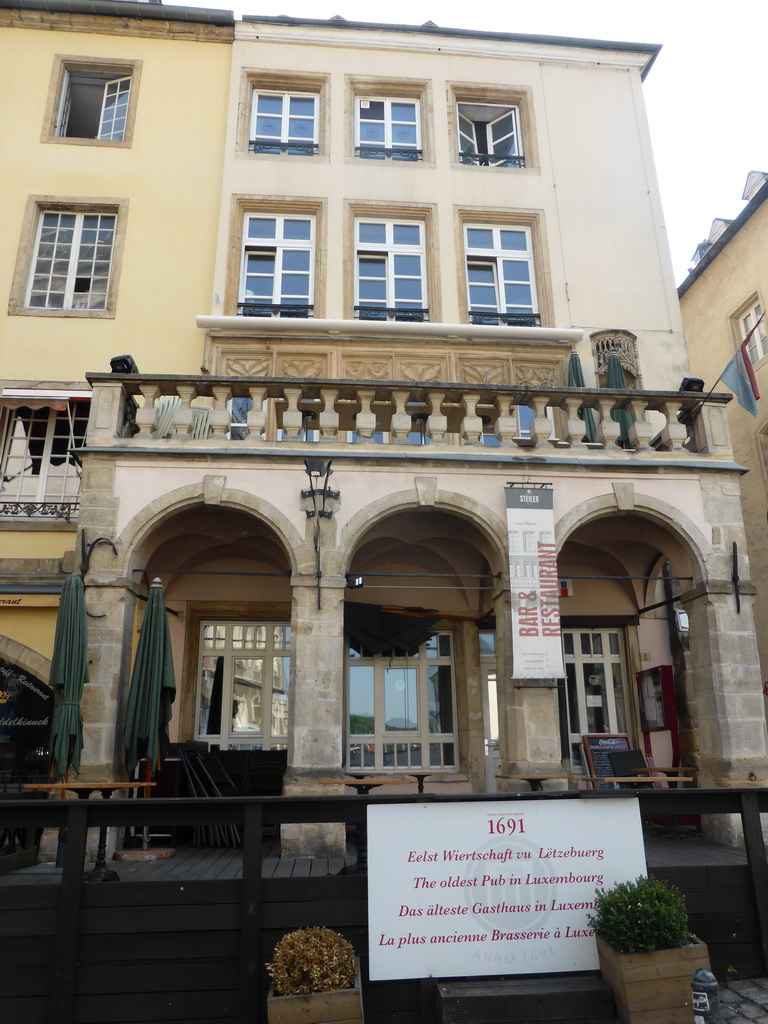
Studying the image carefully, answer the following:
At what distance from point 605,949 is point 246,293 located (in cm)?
1106

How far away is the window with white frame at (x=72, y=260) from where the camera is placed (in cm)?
1295

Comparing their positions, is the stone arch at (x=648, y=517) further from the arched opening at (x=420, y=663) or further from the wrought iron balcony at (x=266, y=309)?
the wrought iron balcony at (x=266, y=309)

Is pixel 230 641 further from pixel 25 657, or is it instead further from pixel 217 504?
pixel 217 504

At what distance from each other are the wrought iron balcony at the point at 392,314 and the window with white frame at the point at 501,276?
33.1 inches

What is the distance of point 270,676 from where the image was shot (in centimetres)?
1202

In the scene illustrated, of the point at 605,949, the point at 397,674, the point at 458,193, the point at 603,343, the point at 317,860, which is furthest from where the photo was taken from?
the point at 458,193

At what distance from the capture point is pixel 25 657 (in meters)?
10.6

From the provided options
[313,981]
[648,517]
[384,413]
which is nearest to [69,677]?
[313,981]

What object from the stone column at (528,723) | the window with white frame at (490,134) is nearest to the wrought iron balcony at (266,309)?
the window with white frame at (490,134)

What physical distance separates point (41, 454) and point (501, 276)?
26.6ft

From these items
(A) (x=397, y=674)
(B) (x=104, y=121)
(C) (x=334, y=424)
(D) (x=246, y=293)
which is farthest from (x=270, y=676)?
(B) (x=104, y=121)

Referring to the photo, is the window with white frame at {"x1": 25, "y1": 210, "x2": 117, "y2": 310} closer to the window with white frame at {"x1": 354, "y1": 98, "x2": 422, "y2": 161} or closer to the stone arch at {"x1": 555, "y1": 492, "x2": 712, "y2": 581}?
the window with white frame at {"x1": 354, "y1": 98, "x2": 422, "y2": 161}

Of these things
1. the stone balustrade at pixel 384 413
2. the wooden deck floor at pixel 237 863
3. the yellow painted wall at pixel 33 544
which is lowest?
the wooden deck floor at pixel 237 863

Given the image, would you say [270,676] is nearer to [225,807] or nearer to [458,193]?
[225,807]
